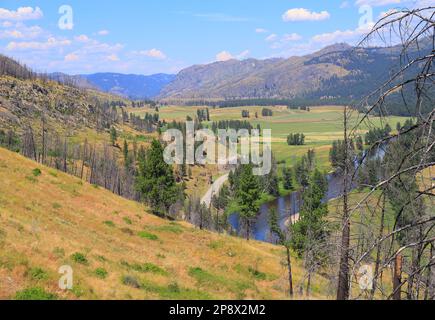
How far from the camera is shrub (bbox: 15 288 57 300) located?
16.5 meters

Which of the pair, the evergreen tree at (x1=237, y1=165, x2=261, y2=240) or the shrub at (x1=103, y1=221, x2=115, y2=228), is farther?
the evergreen tree at (x1=237, y1=165, x2=261, y2=240)

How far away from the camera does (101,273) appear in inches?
903

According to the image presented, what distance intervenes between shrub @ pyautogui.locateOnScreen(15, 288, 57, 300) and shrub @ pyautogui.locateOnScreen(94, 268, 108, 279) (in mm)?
5067

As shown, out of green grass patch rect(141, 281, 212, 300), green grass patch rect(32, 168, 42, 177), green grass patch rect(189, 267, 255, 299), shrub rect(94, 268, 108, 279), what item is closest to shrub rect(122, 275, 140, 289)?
green grass patch rect(141, 281, 212, 300)

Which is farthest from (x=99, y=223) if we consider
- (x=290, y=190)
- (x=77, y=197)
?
(x=290, y=190)

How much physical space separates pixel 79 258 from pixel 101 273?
181 cm

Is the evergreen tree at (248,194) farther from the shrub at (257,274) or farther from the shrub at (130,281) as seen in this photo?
the shrub at (130,281)

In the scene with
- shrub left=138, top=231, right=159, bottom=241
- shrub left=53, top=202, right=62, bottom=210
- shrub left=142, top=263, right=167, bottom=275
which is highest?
shrub left=53, top=202, right=62, bottom=210

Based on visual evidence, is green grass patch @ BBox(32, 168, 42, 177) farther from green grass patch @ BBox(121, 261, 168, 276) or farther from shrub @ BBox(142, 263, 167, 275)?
shrub @ BBox(142, 263, 167, 275)

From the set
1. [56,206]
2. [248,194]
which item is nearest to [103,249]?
[56,206]

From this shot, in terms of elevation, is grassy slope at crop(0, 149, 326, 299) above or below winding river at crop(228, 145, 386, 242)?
above

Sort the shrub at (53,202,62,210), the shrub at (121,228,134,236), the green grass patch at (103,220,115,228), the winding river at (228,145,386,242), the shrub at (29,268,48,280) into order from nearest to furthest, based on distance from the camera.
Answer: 1. the shrub at (29,268,48,280)
2. the shrub at (53,202,62,210)
3. the shrub at (121,228,134,236)
4. the green grass patch at (103,220,115,228)
5. the winding river at (228,145,386,242)

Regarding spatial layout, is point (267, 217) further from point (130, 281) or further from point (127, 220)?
point (130, 281)

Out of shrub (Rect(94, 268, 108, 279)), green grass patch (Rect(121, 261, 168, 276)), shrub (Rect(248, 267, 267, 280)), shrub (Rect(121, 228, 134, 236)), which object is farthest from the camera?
shrub (Rect(121, 228, 134, 236))
